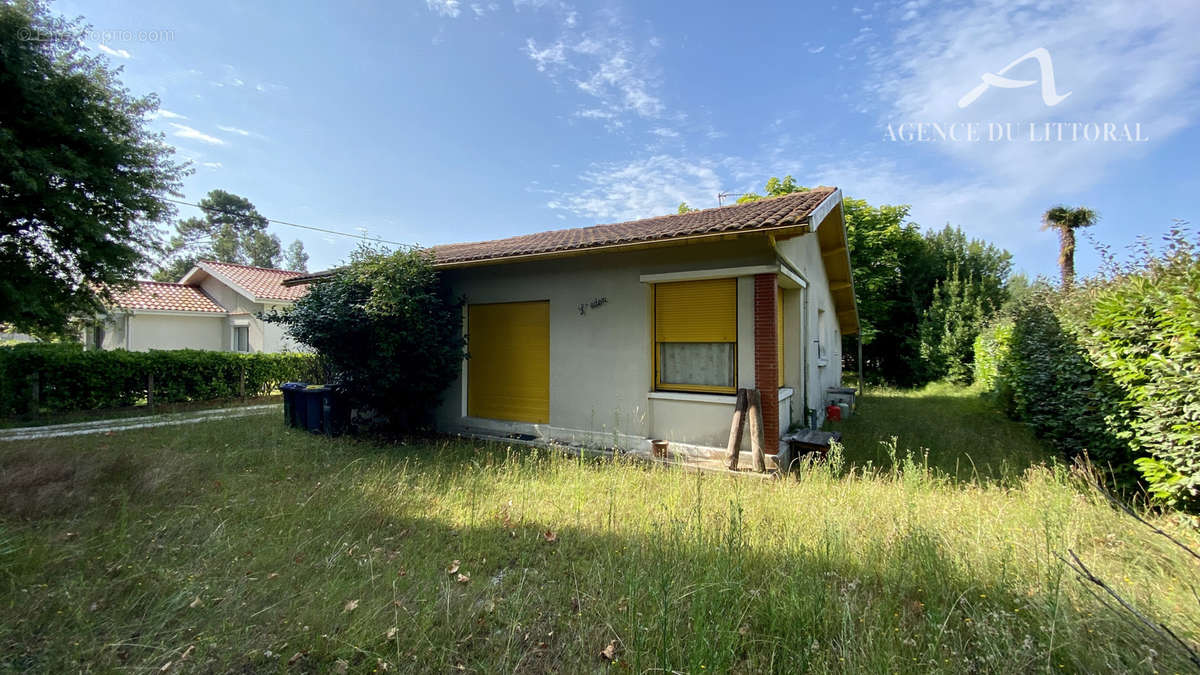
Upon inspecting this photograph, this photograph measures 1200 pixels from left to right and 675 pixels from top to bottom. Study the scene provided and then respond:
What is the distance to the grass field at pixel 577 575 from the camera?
2.47 meters

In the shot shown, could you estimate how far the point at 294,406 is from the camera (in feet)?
30.9

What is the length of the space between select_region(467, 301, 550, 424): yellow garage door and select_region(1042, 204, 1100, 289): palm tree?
2486 centimetres

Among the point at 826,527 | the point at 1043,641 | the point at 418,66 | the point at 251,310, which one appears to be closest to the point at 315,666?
the point at 826,527

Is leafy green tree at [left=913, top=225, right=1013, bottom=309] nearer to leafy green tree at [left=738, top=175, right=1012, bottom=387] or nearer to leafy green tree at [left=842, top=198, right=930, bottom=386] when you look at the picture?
leafy green tree at [left=738, top=175, right=1012, bottom=387]

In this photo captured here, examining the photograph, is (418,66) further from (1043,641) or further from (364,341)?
(1043,641)

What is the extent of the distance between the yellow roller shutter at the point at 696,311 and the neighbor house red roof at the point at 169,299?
2002cm

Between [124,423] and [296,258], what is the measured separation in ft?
147

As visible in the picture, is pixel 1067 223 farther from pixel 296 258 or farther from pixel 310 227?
pixel 296 258

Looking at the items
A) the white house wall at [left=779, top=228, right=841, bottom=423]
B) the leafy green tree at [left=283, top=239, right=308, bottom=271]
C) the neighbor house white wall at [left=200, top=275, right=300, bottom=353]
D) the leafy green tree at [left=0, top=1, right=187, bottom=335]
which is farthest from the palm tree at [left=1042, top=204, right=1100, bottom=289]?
the leafy green tree at [left=283, top=239, right=308, bottom=271]

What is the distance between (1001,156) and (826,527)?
9.21 meters

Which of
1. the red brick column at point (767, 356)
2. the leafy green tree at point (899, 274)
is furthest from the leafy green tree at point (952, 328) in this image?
the red brick column at point (767, 356)

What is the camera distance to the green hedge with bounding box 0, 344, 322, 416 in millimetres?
10695

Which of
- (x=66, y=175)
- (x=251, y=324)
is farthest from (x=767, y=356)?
(x=251, y=324)

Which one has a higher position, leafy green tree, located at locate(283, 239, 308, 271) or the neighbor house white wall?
leafy green tree, located at locate(283, 239, 308, 271)
